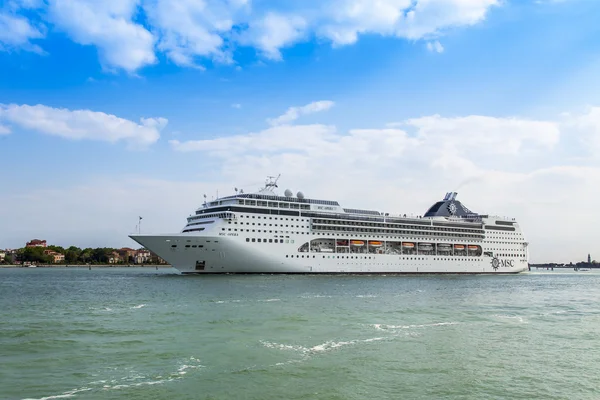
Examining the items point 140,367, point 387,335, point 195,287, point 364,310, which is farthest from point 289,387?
point 195,287

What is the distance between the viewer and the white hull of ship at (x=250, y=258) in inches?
2621

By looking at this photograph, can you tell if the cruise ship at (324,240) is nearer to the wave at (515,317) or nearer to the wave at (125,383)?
the wave at (515,317)

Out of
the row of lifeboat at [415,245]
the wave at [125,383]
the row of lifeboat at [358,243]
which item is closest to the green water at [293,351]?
the wave at [125,383]

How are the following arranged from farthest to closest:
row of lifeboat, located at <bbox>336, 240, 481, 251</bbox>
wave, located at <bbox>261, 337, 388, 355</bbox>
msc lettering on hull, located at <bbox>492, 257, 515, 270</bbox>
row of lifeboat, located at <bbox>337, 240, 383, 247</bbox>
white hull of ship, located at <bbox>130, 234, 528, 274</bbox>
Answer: msc lettering on hull, located at <bbox>492, 257, 515, 270</bbox> < row of lifeboat, located at <bbox>336, 240, 481, 251</bbox> < row of lifeboat, located at <bbox>337, 240, 383, 247</bbox> < white hull of ship, located at <bbox>130, 234, 528, 274</bbox> < wave, located at <bbox>261, 337, 388, 355</bbox>

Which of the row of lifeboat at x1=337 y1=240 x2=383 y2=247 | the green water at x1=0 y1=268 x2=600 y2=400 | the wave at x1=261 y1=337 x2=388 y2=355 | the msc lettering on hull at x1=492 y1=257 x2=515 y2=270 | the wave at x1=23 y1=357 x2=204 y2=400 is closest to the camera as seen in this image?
the wave at x1=23 y1=357 x2=204 y2=400

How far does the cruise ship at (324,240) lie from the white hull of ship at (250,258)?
0.43ft

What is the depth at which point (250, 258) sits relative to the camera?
69000mm

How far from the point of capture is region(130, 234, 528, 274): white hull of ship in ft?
218

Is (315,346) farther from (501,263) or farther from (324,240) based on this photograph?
(501,263)

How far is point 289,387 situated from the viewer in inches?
632

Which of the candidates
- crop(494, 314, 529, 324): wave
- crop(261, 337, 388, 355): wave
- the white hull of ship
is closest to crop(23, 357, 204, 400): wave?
crop(261, 337, 388, 355): wave

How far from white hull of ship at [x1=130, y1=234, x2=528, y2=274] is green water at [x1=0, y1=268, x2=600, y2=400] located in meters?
28.8

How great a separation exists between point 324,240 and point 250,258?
1503 cm

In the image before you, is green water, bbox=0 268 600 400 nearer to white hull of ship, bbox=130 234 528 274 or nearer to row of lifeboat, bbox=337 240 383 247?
white hull of ship, bbox=130 234 528 274
